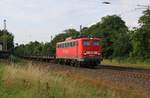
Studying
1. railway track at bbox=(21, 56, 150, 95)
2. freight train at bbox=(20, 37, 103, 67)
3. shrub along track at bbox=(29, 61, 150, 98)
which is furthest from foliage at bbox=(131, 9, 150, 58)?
shrub along track at bbox=(29, 61, 150, 98)

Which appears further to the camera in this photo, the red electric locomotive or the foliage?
the foliage

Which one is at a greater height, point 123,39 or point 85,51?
point 123,39

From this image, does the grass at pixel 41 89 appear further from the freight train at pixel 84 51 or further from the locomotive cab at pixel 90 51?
the freight train at pixel 84 51

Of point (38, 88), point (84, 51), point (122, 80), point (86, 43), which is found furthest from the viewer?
point (86, 43)

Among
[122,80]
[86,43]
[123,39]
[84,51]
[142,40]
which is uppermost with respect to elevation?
[123,39]

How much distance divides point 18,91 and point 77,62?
2611 centimetres

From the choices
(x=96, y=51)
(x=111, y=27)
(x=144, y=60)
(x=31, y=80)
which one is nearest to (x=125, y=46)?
(x=144, y=60)

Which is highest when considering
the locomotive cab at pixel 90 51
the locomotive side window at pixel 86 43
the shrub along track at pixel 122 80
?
the locomotive side window at pixel 86 43

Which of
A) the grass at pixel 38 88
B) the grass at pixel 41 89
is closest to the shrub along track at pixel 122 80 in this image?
the grass at pixel 41 89

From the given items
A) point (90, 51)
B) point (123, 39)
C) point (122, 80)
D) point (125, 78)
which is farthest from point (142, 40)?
point (122, 80)

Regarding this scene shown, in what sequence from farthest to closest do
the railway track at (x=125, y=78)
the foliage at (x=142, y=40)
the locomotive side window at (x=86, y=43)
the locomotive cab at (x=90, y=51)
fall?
the foliage at (x=142, y=40) < the locomotive side window at (x=86, y=43) < the locomotive cab at (x=90, y=51) < the railway track at (x=125, y=78)

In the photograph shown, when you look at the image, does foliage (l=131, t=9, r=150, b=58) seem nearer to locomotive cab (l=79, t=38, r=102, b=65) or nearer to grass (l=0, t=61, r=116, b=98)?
locomotive cab (l=79, t=38, r=102, b=65)

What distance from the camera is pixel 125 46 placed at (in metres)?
72.1

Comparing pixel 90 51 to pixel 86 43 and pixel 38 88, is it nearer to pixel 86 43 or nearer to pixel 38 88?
pixel 86 43
